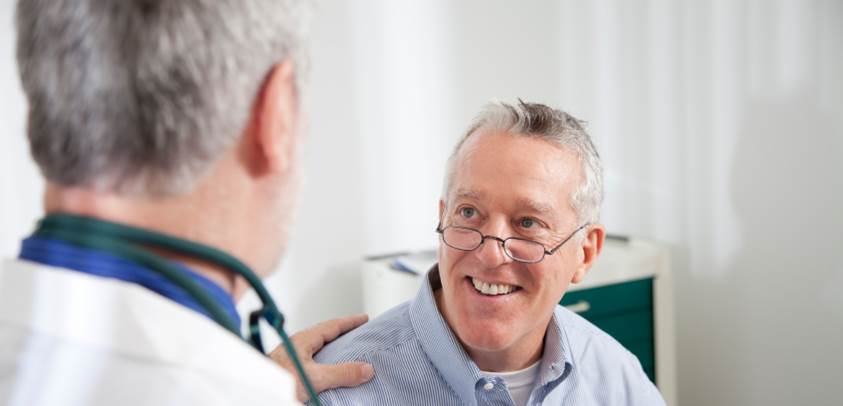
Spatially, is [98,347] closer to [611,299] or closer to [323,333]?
[323,333]

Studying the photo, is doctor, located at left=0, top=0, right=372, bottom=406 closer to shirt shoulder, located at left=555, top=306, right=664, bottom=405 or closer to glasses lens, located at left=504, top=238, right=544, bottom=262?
glasses lens, located at left=504, top=238, right=544, bottom=262

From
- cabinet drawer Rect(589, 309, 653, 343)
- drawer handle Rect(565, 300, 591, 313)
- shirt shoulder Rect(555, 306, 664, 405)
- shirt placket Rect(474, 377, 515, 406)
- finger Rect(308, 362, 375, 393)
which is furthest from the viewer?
cabinet drawer Rect(589, 309, 653, 343)

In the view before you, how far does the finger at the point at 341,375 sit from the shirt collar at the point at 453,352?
0.36ft

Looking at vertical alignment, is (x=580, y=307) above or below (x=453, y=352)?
below

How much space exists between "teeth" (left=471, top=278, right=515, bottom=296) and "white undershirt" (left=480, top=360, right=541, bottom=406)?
13cm

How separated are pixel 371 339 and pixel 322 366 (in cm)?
14

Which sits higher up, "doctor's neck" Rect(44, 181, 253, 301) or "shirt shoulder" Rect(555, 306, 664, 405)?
"doctor's neck" Rect(44, 181, 253, 301)

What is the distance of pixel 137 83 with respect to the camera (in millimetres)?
600

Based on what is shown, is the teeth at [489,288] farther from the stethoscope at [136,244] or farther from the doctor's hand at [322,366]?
the stethoscope at [136,244]

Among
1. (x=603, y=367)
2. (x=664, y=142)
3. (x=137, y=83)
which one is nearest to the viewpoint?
(x=137, y=83)

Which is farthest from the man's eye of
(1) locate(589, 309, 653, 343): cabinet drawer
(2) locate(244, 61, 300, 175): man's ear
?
(1) locate(589, 309, 653, 343): cabinet drawer

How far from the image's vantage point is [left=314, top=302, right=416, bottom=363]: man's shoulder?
4.06 ft

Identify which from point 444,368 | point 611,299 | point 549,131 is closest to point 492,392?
point 444,368

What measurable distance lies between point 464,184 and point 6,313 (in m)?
0.80
